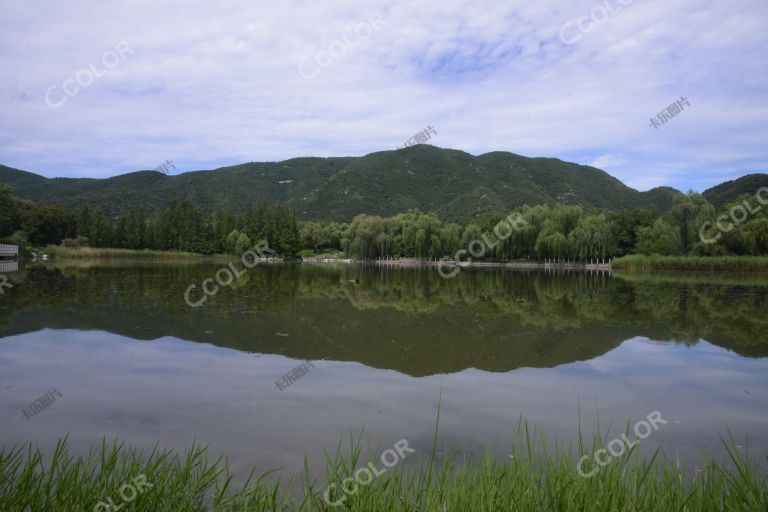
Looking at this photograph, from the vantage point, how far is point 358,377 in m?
7.85

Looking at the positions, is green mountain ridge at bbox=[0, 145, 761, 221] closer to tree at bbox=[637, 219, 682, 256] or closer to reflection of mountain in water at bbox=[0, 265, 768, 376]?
tree at bbox=[637, 219, 682, 256]

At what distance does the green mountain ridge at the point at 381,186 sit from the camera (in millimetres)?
126562

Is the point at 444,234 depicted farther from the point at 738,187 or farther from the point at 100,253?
the point at 738,187

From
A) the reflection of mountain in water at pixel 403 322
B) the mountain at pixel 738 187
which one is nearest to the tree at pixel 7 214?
the reflection of mountain in water at pixel 403 322

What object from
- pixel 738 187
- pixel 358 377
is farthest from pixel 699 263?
pixel 738 187

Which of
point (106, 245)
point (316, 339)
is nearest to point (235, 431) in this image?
point (316, 339)

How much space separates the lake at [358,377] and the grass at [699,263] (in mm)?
35859

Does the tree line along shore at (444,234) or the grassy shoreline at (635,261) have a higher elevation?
the tree line along shore at (444,234)

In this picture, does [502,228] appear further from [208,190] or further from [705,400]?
[208,190]

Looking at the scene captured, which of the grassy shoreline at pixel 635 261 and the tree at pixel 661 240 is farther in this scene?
the tree at pixel 661 240

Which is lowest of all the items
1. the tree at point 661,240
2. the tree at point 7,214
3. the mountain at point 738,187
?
the tree at point 661,240

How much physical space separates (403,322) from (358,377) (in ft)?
17.7

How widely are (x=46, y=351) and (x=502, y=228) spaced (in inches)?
2474

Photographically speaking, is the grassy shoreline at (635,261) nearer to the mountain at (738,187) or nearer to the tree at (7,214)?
the tree at (7,214)
